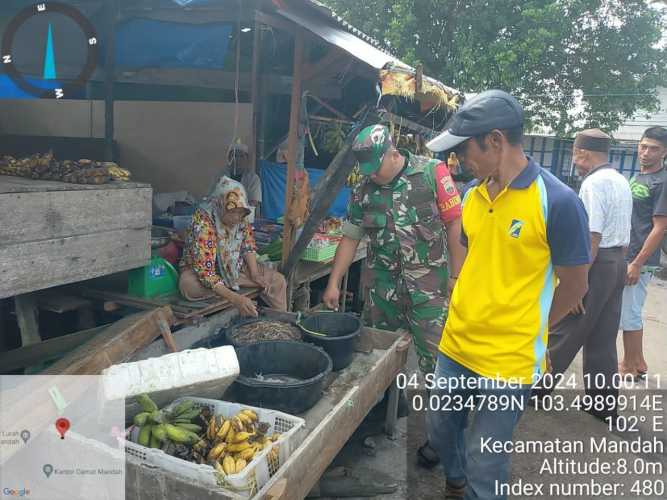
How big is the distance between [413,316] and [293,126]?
1952 mm

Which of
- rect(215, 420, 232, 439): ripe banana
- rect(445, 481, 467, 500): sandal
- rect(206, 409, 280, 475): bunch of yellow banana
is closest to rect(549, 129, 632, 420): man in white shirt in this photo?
rect(445, 481, 467, 500): sandal

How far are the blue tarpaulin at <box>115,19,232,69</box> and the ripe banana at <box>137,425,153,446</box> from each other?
361cm

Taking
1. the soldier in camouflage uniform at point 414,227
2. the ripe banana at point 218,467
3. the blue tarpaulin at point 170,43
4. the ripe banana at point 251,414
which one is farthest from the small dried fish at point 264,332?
the blue tarpaulin at point 170,43

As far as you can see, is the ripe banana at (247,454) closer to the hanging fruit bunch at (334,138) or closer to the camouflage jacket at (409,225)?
the camouflage jacket at (409,225)

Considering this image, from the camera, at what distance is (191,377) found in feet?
8.36

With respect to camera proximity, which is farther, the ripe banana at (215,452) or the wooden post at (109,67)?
the wooden post at (109,67)

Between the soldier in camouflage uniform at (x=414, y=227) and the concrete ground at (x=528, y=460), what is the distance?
2.28 feet

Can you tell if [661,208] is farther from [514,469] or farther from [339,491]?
[339,491]

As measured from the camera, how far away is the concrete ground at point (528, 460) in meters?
3.38

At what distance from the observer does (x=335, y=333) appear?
3.61m

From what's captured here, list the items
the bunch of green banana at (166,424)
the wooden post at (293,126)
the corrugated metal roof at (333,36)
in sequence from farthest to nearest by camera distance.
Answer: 1. the wooden post at (293,126)
2. the corrugated metal roof at (333,36)
3. the bunch of green banana at (166,424)

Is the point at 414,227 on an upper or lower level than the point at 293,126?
lower

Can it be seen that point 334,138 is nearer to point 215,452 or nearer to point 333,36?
point 333,36

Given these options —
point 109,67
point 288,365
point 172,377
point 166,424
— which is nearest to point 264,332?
point 288,365
